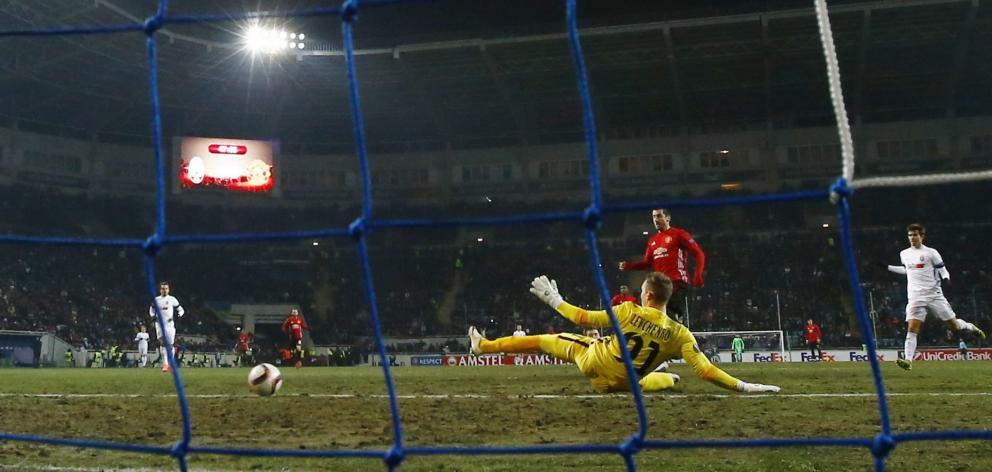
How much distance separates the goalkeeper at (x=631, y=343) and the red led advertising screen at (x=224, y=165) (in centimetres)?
3189

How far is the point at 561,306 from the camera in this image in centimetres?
612

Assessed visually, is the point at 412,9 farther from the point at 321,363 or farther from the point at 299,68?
the point at 321,363

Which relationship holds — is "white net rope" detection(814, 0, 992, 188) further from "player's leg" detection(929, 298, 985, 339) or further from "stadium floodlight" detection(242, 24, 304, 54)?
"stadium floodlight" detection(242, 24, 304, 54)

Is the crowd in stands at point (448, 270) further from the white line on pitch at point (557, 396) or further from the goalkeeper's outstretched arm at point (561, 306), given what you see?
the goalkeeper's outstretched arm at point (561, 306)

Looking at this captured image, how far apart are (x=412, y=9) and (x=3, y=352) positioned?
20.2m

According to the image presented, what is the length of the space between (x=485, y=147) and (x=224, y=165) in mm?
13470

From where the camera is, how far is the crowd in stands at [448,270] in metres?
31.3

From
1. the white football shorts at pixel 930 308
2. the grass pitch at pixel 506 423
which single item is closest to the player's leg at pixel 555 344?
the grass pitch at pixel 506 423

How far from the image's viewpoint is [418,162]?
4166cm

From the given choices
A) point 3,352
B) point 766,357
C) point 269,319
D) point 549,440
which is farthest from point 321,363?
point 549,440

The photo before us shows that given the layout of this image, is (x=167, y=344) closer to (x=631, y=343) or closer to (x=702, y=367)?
(x=631, y=343)

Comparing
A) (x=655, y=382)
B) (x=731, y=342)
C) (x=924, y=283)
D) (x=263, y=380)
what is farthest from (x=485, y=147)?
(x=263, y=380)

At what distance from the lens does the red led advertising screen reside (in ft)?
117

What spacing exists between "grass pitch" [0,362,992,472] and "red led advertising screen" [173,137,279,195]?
28.6m
